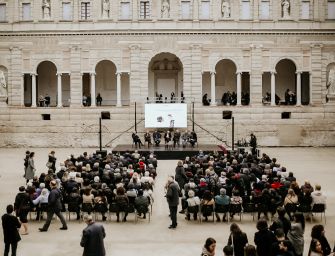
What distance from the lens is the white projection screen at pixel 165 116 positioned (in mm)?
49469

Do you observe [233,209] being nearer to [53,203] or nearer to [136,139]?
[53,203]

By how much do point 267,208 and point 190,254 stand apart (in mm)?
5247

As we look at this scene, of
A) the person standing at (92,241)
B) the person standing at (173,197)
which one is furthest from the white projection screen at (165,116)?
the person standing at (92,241)

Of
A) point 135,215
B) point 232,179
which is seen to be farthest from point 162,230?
point 232,179

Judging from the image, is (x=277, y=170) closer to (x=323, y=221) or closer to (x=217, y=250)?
(x=323, y=221)

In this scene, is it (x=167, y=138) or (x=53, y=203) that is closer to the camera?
(x=53, y=203)

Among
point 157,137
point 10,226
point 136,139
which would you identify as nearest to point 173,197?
point 10,226

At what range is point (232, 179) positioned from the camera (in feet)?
79.6

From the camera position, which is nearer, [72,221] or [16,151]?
[72,221]

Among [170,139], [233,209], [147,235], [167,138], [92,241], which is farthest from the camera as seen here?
[170,139]

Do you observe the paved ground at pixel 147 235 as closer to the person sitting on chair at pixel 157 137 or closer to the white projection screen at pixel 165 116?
the person sitting on chair at pixel 157 137

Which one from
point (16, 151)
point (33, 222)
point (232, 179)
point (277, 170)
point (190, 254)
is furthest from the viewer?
point (16, 151)

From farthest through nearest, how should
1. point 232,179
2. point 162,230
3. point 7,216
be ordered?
point 232,179
point 162,230
point 7,216

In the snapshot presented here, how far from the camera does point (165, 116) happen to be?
163 ft
